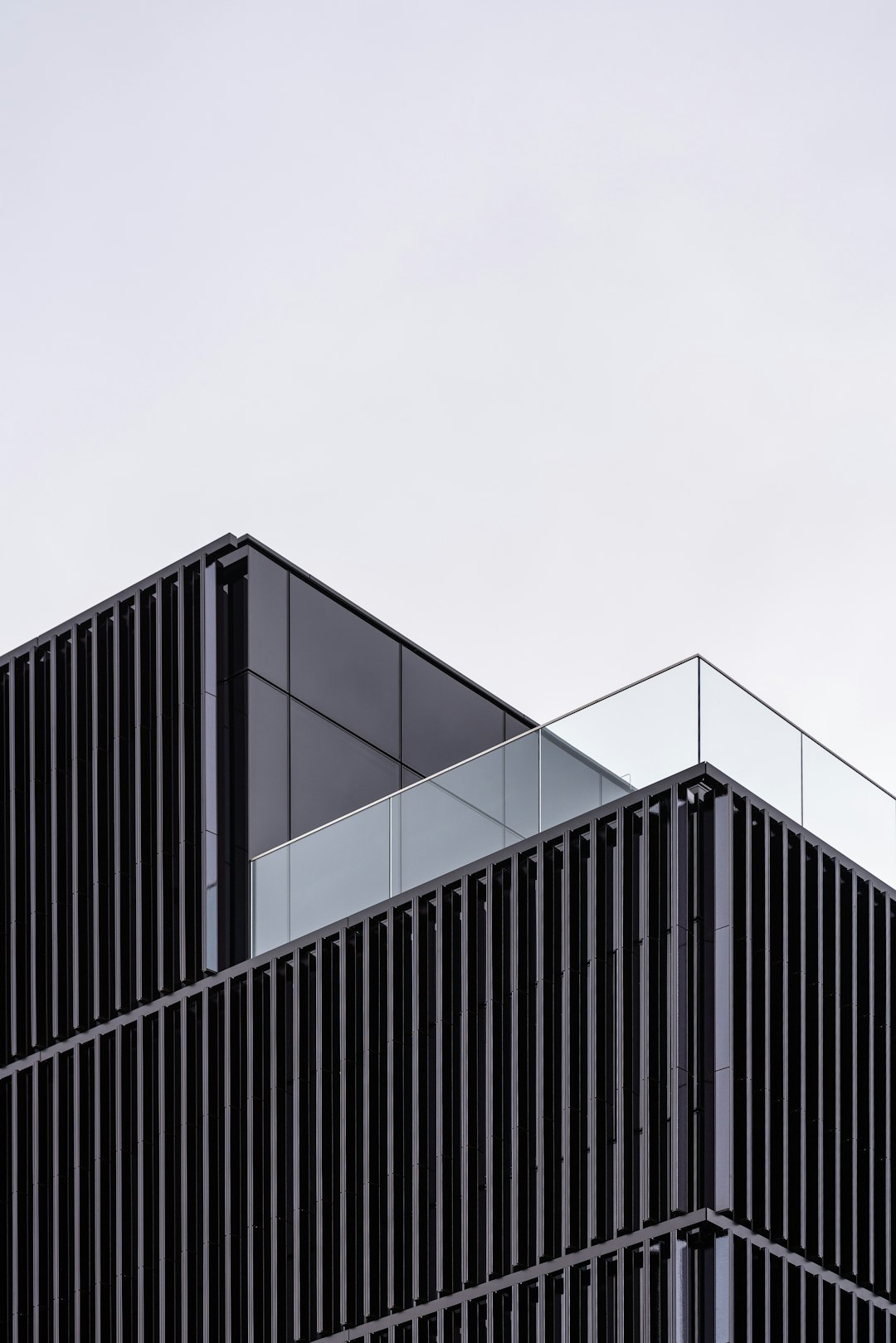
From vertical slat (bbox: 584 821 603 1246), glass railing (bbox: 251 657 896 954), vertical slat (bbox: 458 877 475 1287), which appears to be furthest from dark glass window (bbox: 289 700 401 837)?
vertical slat (bbox: 584 821 603 1246)

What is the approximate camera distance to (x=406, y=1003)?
30.6 metres

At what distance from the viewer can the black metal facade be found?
27156 mm

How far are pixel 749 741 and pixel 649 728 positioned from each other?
129cm

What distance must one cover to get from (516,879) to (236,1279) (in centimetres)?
629

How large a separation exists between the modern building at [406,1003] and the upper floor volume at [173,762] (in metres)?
0.05

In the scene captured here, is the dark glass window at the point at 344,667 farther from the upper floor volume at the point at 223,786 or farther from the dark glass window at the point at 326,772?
the dark glass window at the point at 326,772

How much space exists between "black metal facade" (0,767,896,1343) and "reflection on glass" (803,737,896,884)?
382 millimetres

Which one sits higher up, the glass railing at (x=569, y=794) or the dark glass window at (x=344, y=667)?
the dark glass window at (x=344, y=667)

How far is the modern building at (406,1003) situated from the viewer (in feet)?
90.4

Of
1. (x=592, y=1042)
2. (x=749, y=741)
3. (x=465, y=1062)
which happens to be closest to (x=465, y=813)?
(x=465, y=1062)

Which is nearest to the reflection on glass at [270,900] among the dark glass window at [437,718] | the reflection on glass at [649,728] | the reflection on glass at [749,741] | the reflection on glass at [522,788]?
the reflection on glass at [522,788]

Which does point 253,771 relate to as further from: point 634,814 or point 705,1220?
point 705,1220

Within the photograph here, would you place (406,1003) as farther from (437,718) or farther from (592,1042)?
(437,718)

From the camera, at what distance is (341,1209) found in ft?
97.9
